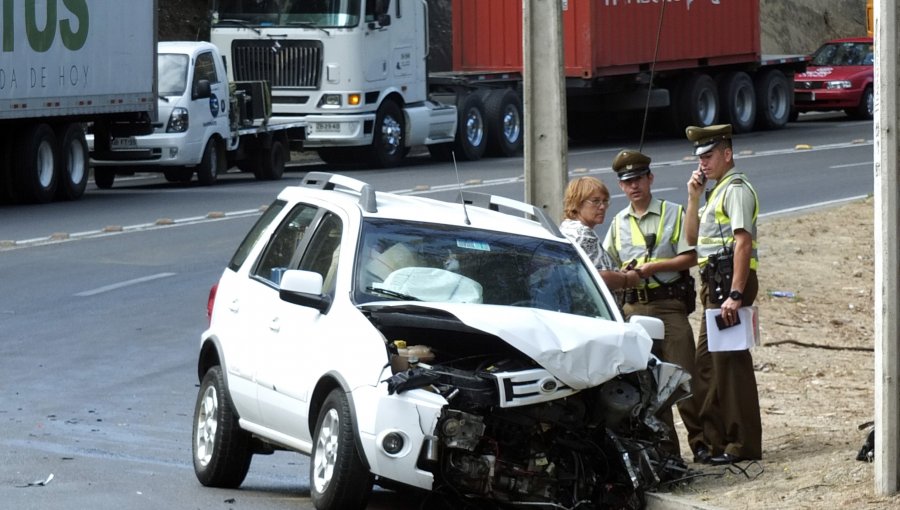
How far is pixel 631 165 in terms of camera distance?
8750mm

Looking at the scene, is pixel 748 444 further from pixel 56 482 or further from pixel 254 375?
pixel 56 482

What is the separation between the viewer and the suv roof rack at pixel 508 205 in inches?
338

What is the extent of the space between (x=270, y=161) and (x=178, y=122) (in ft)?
7.87

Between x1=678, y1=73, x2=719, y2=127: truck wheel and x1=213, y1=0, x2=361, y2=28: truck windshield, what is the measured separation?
9.45 metres

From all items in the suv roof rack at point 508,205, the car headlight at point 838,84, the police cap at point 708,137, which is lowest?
the suv roof rack at point 508,205

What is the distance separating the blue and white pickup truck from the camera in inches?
1051

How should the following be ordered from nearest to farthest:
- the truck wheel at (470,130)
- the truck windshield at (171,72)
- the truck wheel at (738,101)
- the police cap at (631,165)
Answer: the police cap at (631,165)
the truck windshield at (171,72)
the truck wheel at (470,130)
the truck wheel at (738,101)

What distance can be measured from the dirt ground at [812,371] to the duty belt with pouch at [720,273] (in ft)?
2.73

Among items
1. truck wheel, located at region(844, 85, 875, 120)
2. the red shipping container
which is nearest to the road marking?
the red shipping container

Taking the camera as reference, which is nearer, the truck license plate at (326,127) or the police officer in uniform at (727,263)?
the police officer in uniform at (727,263)

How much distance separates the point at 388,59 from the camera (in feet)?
101

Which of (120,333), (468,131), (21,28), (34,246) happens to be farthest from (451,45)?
(120,333)

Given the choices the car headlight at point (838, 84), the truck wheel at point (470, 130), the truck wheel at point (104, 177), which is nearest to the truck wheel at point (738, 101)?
the car headlight at point (838, 84)

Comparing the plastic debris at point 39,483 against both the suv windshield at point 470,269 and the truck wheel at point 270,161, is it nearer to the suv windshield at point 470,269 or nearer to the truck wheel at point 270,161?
the suv windshield at point 470,269
